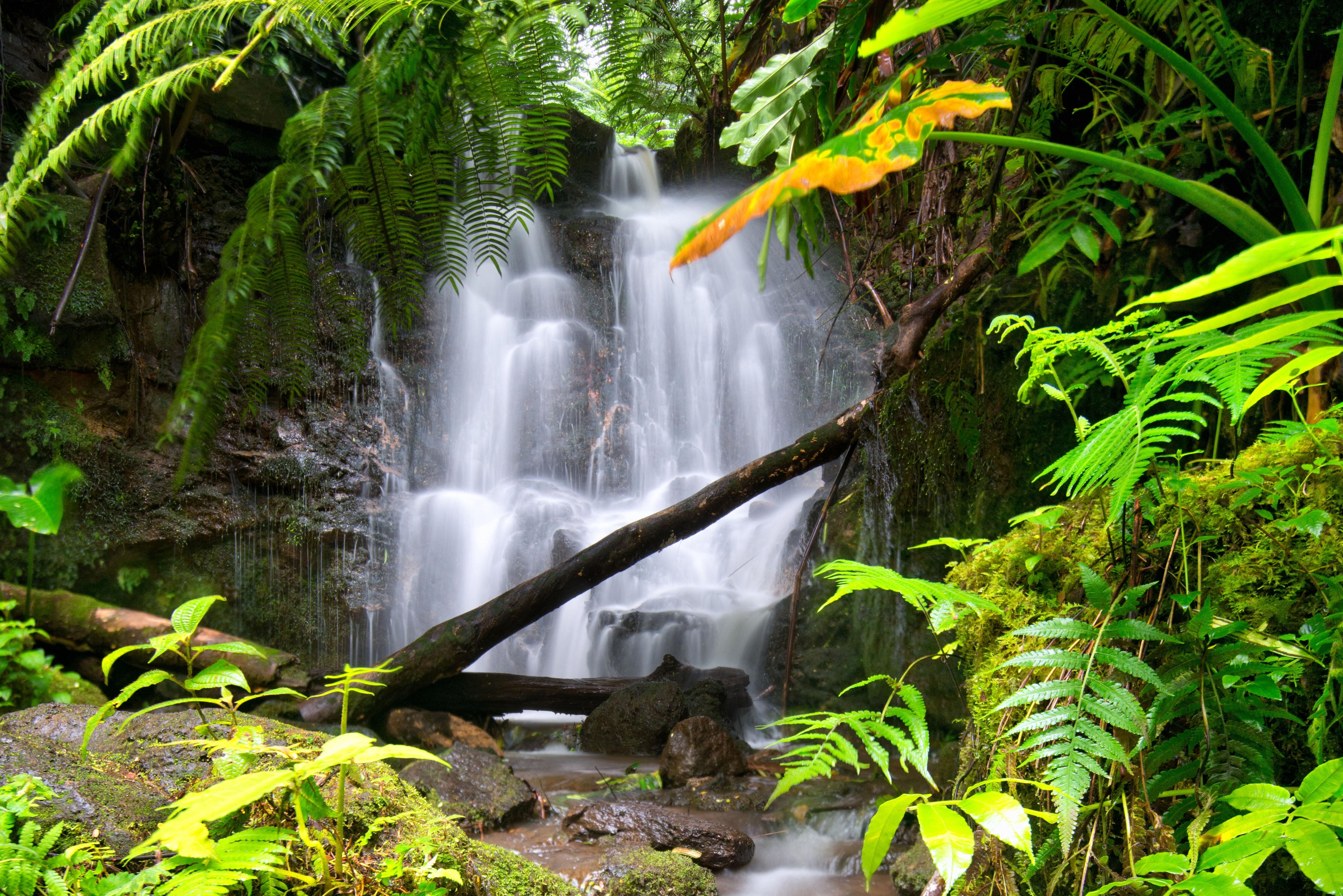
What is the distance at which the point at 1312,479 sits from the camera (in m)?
1.22

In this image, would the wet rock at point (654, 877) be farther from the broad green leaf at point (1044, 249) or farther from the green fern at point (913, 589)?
the broad green leaf at point (1044, 249)

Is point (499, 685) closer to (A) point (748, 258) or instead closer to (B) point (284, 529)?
(B) point (284, 529)

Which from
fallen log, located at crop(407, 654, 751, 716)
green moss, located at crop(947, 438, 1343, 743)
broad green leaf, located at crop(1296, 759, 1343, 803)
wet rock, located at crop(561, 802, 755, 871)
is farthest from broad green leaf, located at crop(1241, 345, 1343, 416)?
fallen log, located at crop(407, 654, 751, 716)

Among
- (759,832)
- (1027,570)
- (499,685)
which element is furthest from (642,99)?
(499,685)

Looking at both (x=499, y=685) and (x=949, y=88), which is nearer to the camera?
(x=949, y=88)

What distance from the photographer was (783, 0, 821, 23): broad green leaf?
0.91m

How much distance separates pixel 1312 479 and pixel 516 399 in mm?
9593

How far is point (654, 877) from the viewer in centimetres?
300

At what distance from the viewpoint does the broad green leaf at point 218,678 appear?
4.25 ft

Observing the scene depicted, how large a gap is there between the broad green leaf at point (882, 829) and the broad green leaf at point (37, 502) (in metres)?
3.22

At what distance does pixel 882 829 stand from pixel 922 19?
2.67ft

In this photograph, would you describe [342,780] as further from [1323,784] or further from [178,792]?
[1323,784]

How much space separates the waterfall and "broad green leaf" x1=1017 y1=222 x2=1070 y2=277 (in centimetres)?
611

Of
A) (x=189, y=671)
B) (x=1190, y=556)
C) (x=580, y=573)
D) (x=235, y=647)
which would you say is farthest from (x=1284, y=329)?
(x=580, y=573)
